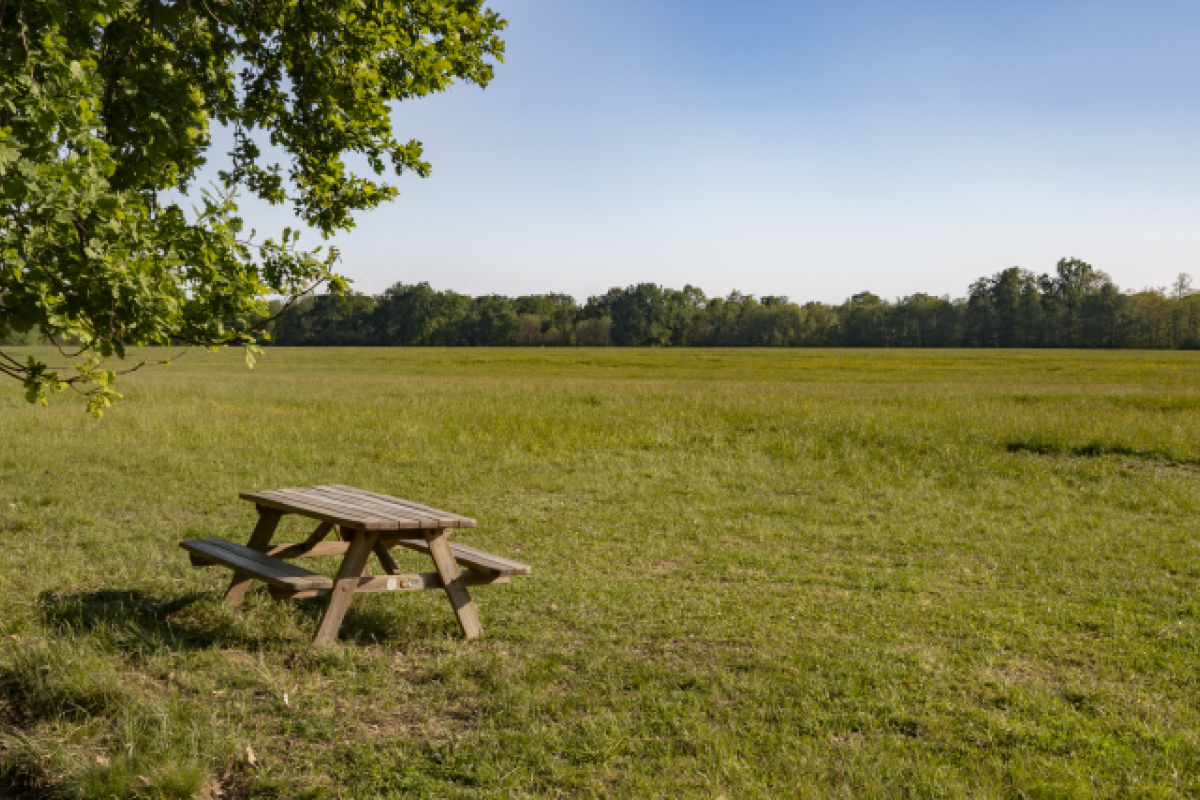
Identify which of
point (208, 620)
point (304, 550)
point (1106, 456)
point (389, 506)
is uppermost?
point (389, 506)

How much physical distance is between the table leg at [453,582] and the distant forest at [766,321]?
11931cm

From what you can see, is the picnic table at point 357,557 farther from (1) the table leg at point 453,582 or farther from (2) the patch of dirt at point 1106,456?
(2) the patch of dirt at point 1106,456

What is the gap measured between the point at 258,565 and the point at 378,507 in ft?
2.83

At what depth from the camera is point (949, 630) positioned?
612 cm

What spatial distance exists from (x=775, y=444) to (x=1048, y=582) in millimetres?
9348

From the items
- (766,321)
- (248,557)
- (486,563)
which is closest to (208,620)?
(248,557)

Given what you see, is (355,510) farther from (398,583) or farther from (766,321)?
(766,321)

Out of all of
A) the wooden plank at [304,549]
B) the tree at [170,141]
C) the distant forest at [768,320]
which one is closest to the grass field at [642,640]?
the wooden plank at [304,549]

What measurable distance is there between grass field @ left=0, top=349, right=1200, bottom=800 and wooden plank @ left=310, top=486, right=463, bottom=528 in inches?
33.3

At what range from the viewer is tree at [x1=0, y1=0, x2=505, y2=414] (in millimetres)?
4254

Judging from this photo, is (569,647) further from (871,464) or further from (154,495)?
(871,464)

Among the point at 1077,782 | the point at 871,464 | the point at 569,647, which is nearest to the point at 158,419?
the point at 871,464

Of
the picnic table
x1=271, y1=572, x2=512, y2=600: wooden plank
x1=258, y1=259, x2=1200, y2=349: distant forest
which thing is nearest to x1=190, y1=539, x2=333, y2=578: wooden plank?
the picnic table

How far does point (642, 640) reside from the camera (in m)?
5.85
